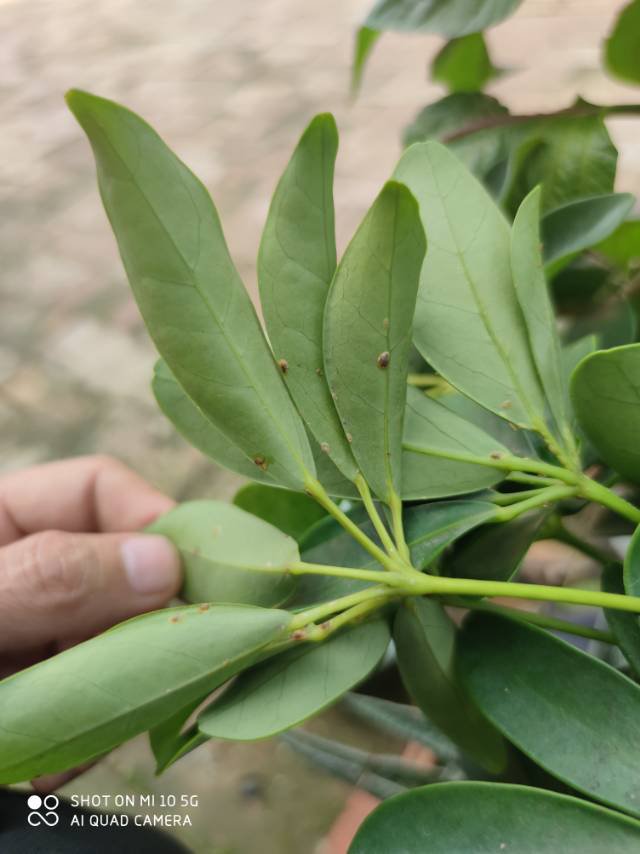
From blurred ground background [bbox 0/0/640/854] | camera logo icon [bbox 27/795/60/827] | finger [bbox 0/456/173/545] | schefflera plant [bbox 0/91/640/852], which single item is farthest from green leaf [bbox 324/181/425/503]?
blurred ground background [bbox 0/0/640/854]

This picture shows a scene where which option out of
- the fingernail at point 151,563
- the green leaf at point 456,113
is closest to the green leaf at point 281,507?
the fingernail at point 151,563

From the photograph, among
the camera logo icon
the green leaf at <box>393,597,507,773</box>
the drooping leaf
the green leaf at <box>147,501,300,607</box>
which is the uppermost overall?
the green leaf at <box>147,501,300,607</box>

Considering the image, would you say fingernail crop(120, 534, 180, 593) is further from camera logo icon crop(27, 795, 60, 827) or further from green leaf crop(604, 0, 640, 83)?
green leaf crop(604, 0, 640, 83)

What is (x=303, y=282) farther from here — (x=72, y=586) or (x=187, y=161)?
(x=187, y=161)

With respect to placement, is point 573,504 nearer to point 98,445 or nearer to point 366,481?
point 366,481

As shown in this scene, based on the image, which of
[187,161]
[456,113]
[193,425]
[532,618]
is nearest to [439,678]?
[532,618]

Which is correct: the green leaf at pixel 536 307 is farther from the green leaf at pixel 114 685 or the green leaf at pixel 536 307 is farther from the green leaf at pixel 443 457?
the green leaf at pixel 114 685
